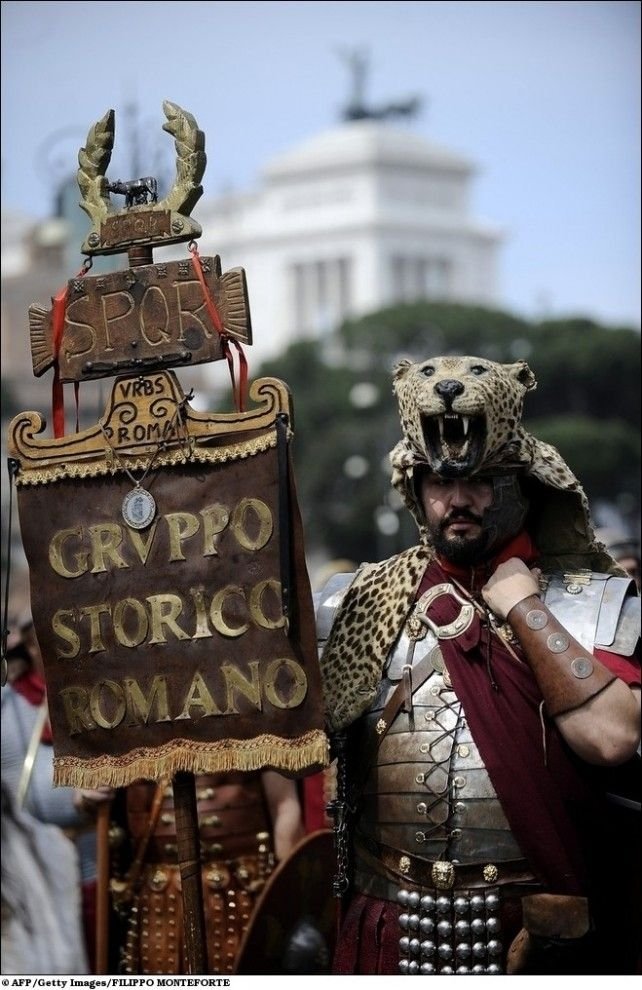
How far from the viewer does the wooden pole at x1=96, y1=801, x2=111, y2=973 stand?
7.82m

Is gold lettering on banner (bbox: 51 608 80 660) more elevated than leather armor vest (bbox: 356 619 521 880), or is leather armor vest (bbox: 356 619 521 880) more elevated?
gold lettering on banner (bbox: 51 608 80 660)

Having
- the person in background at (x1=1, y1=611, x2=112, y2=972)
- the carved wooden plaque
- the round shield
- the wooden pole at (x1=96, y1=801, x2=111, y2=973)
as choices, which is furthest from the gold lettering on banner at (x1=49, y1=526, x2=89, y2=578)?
the person in background at (x1=1, y1=611, x2=112, y2=972)

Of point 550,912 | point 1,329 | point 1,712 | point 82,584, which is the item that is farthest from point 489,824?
point 1,329

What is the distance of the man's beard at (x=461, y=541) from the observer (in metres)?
5.75

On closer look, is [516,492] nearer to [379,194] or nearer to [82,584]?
[82,584]

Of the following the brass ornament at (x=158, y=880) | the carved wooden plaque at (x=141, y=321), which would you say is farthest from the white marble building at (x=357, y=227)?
the carved wooden plaque at (x=141, y=321)

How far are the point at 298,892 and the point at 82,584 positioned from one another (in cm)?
173

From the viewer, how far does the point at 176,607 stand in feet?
19.4

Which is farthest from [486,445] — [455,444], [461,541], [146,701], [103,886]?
[103,886]

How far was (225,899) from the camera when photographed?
7.62 metres

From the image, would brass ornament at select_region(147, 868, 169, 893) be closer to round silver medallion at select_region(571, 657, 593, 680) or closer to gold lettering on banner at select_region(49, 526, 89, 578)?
gold lettering on banner at select_region(49, 526, 89, 578)

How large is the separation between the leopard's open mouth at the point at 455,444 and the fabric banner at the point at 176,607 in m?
0.38

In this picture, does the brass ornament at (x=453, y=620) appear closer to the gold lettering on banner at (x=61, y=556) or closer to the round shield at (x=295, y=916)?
the gold lettering on banner at (x=61, y=556)

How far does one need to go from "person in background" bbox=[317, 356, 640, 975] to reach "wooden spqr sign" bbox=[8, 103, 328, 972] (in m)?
0.26
